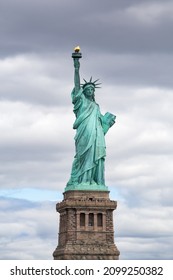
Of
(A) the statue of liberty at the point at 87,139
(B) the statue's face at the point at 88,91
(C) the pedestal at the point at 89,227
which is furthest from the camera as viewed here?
(B) the statue's face at the point at 88,91

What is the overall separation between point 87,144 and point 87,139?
1.77ft

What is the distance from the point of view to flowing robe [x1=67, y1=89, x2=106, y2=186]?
11344cm

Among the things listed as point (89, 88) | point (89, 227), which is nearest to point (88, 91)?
point (89, 88)

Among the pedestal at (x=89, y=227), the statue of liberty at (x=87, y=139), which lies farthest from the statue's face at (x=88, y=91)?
the pedestal at (x=89, y=227)

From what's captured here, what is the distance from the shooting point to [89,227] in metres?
113

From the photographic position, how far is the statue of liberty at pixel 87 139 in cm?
11344

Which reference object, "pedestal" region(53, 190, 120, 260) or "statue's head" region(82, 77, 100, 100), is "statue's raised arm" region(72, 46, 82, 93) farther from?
"pedestal" region(53, 190, 120, 260)

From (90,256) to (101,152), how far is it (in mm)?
10667

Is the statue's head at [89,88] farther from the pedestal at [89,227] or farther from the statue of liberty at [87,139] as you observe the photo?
the pedestal at [89,227]

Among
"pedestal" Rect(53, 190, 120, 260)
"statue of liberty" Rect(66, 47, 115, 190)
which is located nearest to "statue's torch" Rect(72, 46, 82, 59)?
"statue of liberty" Rect(66, 47, 115, 190)

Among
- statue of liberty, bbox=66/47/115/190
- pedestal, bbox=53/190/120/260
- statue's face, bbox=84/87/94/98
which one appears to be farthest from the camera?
statue's face, bbox=84/87/94/98
